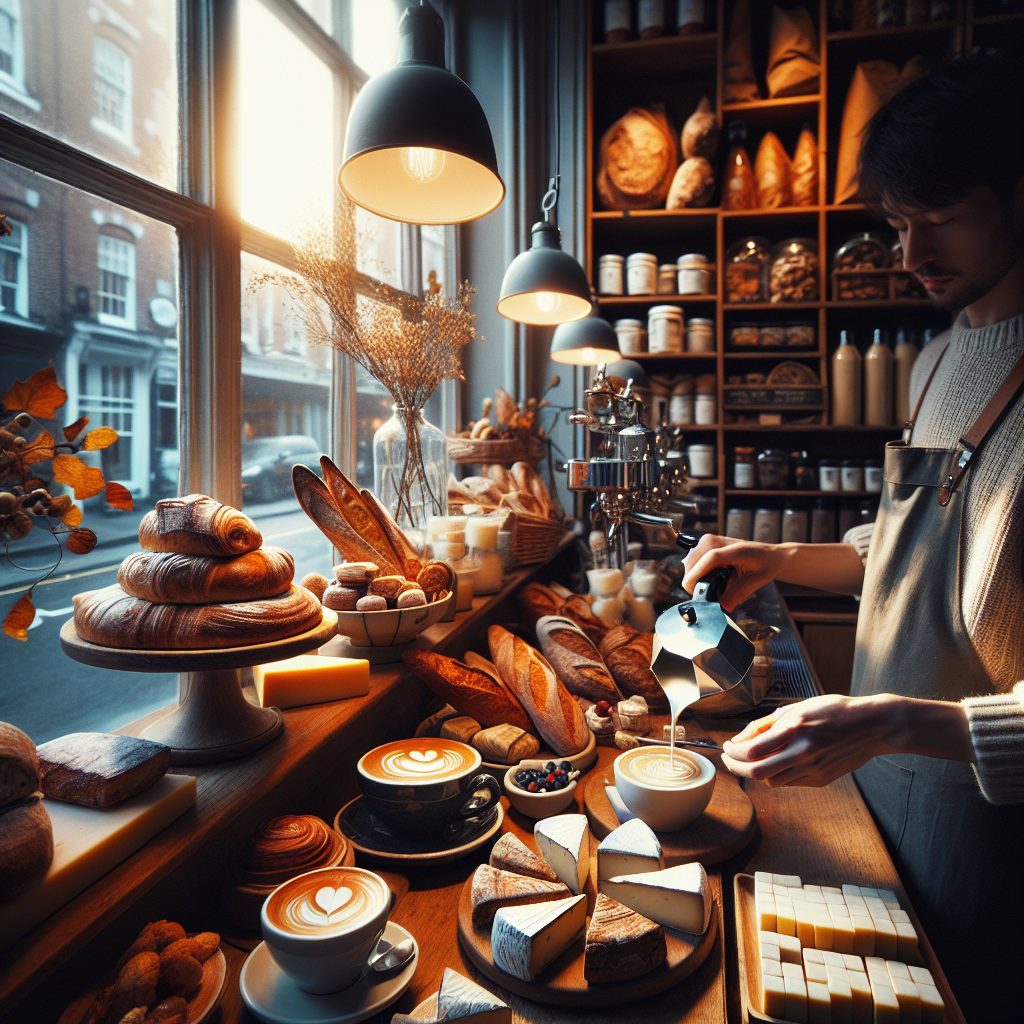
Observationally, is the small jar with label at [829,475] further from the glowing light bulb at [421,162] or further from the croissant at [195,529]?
the croissant at [195,529]

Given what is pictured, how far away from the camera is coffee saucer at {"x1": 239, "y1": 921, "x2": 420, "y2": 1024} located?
2.11ft

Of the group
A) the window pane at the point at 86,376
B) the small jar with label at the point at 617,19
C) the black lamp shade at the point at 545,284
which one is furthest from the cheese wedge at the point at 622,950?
the small jar with label at the point at 617,19

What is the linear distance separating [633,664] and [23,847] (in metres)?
1.19

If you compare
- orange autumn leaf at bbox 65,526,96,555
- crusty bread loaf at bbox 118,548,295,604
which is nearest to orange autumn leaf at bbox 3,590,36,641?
orange autumn leaf at bbox 65,526,96,555

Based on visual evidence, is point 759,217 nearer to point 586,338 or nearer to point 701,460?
point 701,460

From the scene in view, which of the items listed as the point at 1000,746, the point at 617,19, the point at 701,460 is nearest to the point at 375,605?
the point at 1000,746

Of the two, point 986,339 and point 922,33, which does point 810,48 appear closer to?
point 922,33

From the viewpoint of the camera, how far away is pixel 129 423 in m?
1.26

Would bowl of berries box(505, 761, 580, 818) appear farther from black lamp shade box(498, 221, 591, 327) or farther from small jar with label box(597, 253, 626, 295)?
small jar with label box(597, 253, 626, 295)

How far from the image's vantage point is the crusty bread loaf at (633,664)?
1.49 metres

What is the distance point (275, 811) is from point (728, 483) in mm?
2798

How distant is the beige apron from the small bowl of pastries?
2.85 ft

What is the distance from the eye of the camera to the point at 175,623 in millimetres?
810

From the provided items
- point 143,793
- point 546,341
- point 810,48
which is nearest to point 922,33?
point 810,48
